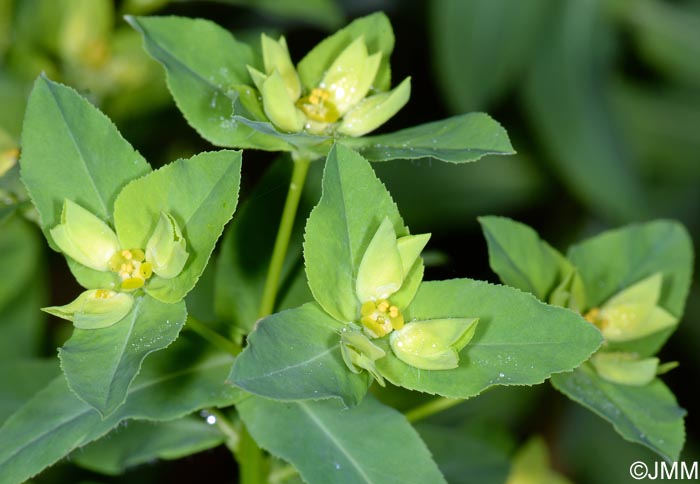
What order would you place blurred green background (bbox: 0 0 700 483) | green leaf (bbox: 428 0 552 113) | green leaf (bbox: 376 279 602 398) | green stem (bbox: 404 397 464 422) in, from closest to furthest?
green leaf (bbox: 376 279 602 398), green stem (bbox: 404 397 464 422), blurred green background (bbox: 0 0 700 483), green leaf (bbox: 428 0 552 113)

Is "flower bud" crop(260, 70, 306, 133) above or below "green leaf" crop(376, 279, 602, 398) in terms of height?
above

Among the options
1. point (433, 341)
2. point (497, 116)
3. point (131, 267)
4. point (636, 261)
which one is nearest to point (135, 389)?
point (131, 267)

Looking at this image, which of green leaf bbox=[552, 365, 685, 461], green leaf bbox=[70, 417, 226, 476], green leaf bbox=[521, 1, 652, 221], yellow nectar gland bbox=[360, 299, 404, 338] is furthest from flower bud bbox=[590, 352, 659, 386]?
green leaf bbox=[521, 1, 652, 221]

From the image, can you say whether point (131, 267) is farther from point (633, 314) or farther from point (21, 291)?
point (21, 291)

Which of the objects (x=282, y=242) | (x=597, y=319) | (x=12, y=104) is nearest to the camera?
(x=282, y=242)

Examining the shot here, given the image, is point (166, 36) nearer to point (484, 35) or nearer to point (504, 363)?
point (504, 363)

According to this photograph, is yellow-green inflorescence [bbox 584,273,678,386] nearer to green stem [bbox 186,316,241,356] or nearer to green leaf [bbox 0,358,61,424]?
green stem [bbox 186,316,241,356]

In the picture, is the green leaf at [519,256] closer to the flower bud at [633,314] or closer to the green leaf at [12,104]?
the flower bud at [633,314]
